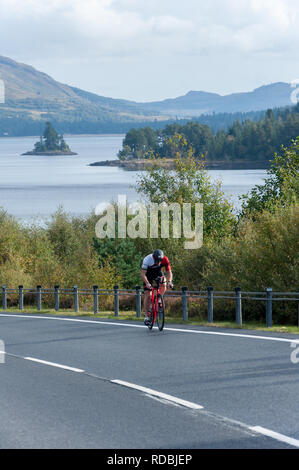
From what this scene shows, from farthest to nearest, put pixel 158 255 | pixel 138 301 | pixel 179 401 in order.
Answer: pixel 138 301 → pixel 158 255 → pixel 179 401

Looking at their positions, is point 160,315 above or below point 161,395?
below

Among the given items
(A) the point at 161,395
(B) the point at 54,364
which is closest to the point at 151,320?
(B) the point at 54,364

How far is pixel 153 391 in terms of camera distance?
9.21 metres

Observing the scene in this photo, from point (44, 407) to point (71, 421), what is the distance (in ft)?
2.80

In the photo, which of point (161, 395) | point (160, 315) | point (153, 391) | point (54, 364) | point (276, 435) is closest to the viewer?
point (276, 435)

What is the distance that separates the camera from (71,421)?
7703 millimetres

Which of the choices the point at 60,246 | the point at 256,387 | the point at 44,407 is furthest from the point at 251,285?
the point at 60,246

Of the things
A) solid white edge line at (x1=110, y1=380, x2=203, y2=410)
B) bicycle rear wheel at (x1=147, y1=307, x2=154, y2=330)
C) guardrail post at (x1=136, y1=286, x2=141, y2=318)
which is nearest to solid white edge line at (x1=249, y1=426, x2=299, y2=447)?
solid white edge line at (x1=110, y1=380, x2=203, y2=410)

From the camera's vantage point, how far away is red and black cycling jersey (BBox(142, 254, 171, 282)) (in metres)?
15.0

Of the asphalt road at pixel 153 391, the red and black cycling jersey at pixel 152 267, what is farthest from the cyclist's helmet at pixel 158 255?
the asphalt road at pixel 153 391

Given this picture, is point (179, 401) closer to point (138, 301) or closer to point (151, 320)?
point (151, 320)

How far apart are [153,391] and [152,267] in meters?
6.12

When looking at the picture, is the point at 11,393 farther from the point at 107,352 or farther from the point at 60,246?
the point at 60,246

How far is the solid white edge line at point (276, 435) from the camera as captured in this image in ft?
21.7
